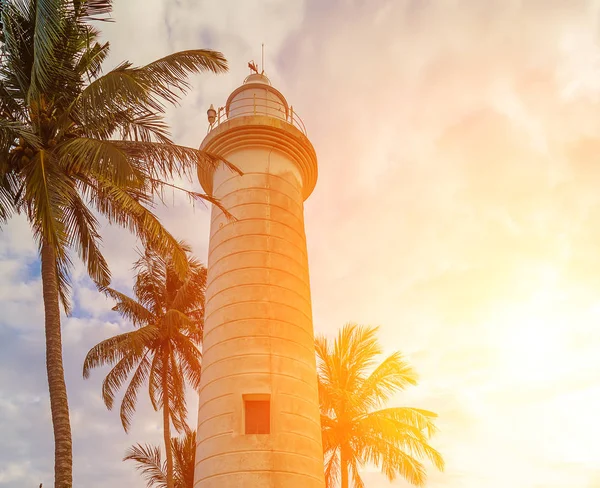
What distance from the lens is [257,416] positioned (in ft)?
45.2

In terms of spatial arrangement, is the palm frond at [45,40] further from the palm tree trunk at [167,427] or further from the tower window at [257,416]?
the palm tree trunk at [167,427]

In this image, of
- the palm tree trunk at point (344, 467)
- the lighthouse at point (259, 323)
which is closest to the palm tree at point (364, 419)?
the palm tree trunk at point (344, 467)

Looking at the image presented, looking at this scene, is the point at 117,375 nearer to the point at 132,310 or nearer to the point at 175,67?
the point at 132,310

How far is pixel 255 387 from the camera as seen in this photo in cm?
1355

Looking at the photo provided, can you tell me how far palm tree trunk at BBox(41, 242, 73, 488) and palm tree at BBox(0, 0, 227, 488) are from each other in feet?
0.07

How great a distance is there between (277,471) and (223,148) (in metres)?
9.27

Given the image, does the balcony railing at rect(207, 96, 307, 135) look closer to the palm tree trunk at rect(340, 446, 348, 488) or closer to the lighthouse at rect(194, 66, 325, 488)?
the lighthouse at rect(194, 66, 325, 488)

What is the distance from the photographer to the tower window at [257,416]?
44.6 feet

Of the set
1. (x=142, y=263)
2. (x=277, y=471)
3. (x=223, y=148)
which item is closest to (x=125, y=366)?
(x=142, y=263)

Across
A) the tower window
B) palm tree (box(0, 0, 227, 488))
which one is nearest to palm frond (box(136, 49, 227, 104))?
palm tree (box(0, 0, 227, 488))

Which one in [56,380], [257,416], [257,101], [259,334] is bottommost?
[257,416]

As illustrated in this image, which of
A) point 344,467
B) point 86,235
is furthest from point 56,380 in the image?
point 344,467

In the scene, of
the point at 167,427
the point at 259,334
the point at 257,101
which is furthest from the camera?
the point at 167,427

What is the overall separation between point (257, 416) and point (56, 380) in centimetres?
460
